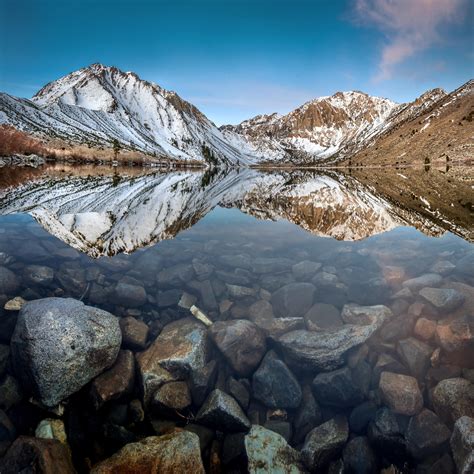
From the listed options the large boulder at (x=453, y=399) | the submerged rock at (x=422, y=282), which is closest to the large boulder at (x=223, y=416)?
the large boulder at (x=453, y=399)

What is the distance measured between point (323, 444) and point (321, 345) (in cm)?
327

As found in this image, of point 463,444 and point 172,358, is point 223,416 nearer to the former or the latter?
point 172,358

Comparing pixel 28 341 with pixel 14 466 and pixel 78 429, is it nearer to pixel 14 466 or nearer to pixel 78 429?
pixel 78 429

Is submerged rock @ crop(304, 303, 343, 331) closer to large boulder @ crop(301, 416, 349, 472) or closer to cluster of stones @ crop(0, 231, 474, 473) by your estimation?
cluster of stones @ crop(0, 231, 474, 473)

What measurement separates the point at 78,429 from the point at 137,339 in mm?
3275

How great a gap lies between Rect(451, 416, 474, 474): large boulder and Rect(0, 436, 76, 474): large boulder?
8298 mm

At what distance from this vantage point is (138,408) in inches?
344

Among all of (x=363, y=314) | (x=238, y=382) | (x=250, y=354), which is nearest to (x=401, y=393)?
(x=363, y=314)

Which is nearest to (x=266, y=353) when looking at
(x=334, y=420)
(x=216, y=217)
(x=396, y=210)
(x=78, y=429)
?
(x=334, y=420)

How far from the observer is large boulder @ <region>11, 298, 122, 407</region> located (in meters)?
8.52

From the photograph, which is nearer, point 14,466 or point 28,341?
point 14,466

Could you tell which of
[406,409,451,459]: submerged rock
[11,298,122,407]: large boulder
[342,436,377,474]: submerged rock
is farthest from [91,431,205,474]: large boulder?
[406,409,451,459]: submerged rock

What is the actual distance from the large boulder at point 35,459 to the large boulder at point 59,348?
6.34 feet

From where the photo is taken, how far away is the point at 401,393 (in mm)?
8797
